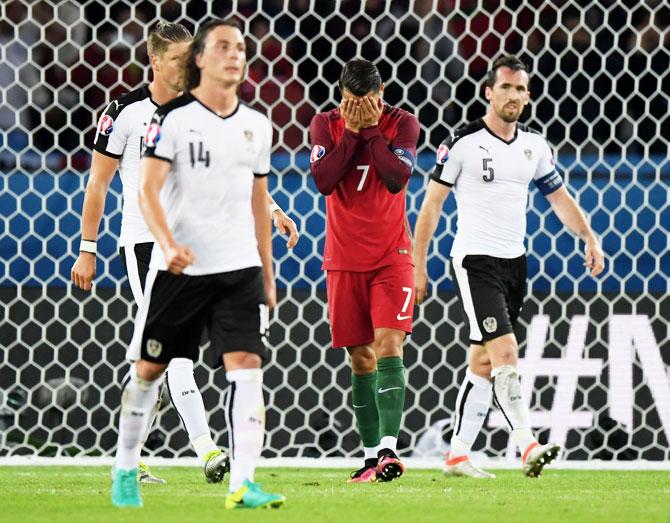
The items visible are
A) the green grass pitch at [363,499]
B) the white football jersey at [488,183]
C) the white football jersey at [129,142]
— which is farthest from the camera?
the white football jersey at [488,183]

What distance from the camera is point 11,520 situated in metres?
4.02

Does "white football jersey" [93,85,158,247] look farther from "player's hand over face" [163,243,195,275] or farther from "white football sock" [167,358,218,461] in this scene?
"player's hand over face" [163,243,195,275]

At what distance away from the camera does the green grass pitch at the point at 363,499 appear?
13.3 ft

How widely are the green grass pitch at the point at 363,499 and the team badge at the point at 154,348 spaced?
0.46 metres

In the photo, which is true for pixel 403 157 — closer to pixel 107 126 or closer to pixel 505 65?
pixel 505 65

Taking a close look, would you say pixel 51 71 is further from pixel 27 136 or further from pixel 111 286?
pixel 111 286

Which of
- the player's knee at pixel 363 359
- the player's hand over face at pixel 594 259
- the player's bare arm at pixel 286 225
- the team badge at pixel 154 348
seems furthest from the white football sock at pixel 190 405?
the player's hand over face at pixel 594 259

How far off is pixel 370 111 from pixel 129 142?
964 millimetres

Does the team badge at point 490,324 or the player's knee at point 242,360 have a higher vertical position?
the team badge at point 490,324

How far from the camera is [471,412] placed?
5.95 meters

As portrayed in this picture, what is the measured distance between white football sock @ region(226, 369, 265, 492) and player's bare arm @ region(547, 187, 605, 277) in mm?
2120

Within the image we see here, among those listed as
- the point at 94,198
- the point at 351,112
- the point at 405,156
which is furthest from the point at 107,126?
the point at 405,156

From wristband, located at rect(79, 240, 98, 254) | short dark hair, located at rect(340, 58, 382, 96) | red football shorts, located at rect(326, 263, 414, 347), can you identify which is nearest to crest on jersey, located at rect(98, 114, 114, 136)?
wristband, located at rect(79, 240, 98, 254)

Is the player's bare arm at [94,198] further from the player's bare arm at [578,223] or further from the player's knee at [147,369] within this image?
the player's bare arm at [578,223]
